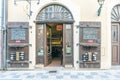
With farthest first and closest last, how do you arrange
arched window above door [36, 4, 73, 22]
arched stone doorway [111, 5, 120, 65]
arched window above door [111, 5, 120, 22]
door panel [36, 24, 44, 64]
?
arched stone doorway [111, 5, 120, 65]
arched window above door [111, 5, 120, 22]
door panel [36, 24, 44, 64]
arched window above door [36, 4, 73, 22]

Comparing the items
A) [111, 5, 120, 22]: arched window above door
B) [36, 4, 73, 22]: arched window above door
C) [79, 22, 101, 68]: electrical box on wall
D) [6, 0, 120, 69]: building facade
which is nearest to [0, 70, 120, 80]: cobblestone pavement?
[79, 22, 101, 68]: electrical box on wall

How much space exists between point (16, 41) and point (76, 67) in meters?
3.99

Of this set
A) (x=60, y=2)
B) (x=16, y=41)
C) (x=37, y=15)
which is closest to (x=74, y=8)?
(x=60, y=2)

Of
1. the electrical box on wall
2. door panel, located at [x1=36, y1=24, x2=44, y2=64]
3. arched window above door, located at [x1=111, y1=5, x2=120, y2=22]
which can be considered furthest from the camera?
arched window above door, located at [x1=111, y1=5, x2=120, y2=22]

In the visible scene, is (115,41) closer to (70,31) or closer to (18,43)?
(70,31)

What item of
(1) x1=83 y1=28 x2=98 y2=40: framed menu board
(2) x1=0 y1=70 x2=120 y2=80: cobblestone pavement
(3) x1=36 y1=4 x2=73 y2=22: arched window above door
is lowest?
(2) x1=0 y1=70 x2=120 y2=80: cobblestone pavement

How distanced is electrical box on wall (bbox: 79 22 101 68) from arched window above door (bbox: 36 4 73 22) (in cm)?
109

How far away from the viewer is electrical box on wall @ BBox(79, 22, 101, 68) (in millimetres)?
12484

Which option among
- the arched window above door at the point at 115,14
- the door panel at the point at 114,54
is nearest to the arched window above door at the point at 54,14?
the arched window above door at the point at 115,14

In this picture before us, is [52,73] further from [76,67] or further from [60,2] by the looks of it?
[60,2]

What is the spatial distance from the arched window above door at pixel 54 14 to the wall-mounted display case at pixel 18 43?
1132 mm

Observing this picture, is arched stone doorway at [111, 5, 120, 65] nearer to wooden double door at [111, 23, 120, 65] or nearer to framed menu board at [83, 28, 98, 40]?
wooden double door at [111, 23, 120, 65]

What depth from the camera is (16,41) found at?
12.5 meters

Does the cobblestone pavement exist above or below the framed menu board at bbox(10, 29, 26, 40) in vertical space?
below
